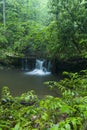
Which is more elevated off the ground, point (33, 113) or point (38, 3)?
point (38, 3)

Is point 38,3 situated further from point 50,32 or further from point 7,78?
point 7,78

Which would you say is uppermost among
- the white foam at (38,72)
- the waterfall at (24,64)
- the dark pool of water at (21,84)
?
the waterfall at (24,64)

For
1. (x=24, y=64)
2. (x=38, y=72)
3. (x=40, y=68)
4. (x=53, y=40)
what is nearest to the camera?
(x=53, y=40)

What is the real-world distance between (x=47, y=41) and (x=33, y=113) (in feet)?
43.3

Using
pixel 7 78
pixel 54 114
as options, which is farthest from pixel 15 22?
pixel 54 114

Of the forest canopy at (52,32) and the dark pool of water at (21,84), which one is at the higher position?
the forest canopy at (52,32)

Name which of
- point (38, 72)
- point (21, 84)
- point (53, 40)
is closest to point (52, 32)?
point (53, 40)

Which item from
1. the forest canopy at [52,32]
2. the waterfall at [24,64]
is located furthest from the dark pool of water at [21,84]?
the waterfall at [24,64]

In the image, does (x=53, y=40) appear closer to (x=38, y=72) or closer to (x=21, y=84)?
(x=38, y=72)

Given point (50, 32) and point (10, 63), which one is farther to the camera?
point (10, 63)

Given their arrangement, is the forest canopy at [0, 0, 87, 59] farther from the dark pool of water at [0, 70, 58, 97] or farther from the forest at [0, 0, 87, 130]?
the dark pool of water at [0, 70, 58, 97]

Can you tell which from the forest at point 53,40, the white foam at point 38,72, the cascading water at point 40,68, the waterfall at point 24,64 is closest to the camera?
the forest at point 53,40

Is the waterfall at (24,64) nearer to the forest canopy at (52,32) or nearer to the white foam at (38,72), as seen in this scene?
the white foam at (38,72)

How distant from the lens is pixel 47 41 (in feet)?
49.7
